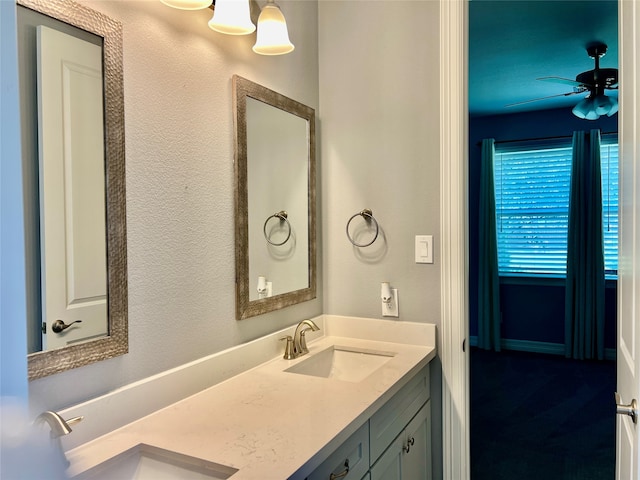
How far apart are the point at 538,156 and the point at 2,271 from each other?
5.43m

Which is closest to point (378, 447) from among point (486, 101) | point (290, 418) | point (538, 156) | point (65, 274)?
point (290, 418)

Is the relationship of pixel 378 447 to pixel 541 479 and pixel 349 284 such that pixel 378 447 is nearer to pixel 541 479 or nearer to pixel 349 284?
pixel 349 284

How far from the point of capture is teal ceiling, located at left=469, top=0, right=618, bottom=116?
9.23 feet

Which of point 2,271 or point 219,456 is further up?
point 2,271

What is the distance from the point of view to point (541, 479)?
101 inches

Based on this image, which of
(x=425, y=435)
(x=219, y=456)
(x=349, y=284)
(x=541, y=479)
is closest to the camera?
(x=219, y=456)

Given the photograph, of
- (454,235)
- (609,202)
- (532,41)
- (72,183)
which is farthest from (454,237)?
(609,202)

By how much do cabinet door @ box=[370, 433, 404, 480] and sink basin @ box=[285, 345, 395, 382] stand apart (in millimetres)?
312

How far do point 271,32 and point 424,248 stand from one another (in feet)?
3.29

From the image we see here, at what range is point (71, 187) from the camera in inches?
41.8

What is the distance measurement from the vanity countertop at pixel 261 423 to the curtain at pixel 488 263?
3784mm

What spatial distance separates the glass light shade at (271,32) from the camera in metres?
1.57

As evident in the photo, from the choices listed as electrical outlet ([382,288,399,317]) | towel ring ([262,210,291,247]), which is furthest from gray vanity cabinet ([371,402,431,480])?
towel ring ([262,210,291,247])

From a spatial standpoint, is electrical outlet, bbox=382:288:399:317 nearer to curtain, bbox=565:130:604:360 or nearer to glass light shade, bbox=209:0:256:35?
glass light shade, bbox=209:0:256:35
